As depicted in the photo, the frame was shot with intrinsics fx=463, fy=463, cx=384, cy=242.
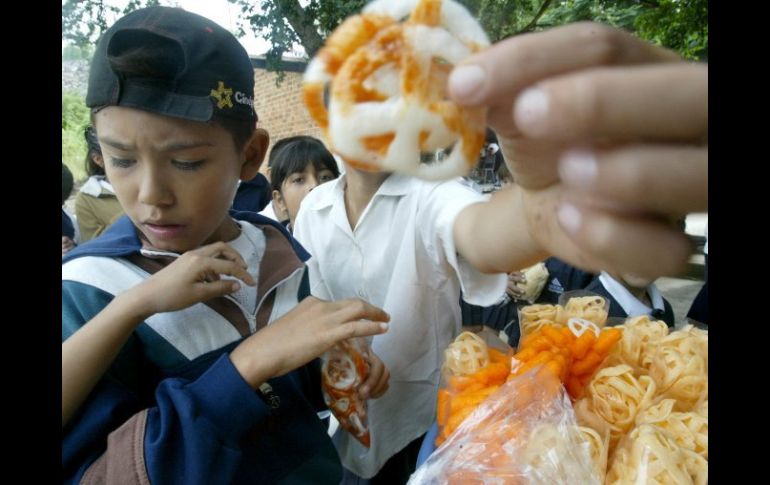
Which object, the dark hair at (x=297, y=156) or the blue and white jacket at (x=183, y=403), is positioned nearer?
the blue and white jacket at (x=183, y=403)

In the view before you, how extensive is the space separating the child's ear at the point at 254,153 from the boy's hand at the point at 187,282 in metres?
0.10

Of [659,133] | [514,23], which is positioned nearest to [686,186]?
[659,133]

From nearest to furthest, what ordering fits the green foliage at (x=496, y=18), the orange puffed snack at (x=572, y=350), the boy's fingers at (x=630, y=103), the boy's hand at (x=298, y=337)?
the boy's fingers at (x=630, y=103) < the green foliage at (x=496, y=18) < the boy's hand at (x=298, y=337) < the orange puffed snack at (x=572, y=350)

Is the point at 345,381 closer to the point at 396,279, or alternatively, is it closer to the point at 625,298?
the point at 396,279

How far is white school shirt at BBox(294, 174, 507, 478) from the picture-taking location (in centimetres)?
59

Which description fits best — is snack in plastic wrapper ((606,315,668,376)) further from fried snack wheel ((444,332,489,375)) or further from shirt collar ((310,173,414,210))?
shirt collar ((310,173,414,210))

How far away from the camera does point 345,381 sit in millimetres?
515

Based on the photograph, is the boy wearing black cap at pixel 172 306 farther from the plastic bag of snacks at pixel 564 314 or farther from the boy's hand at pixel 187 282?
the plastic bag of snacks at pixel 564 314

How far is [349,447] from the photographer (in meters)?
0.69

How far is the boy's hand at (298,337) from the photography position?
42 centimetres

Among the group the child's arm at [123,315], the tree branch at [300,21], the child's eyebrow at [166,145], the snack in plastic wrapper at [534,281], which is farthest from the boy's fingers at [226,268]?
the snack in plastic wrapper at [534,281]

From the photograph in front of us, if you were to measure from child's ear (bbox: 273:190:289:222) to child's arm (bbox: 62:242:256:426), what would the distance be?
0.41 meters
